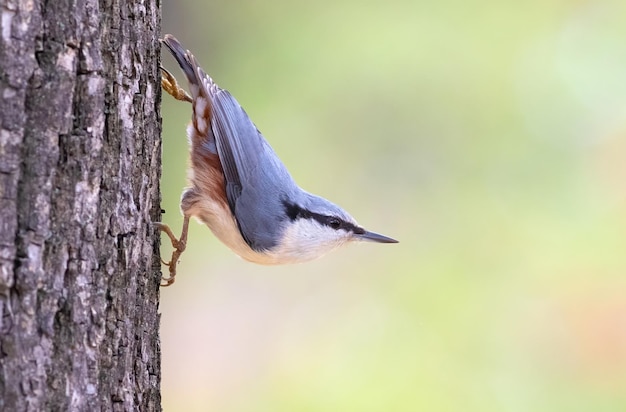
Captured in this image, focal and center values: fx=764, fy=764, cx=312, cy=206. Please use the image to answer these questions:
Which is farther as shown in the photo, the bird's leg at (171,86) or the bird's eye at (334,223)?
the bird's eye at (334,223)

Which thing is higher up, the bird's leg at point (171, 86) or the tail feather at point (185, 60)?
the tail feather at point (185, 60)

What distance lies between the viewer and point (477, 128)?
18.1 ft

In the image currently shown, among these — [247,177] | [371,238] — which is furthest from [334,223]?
[247,177]

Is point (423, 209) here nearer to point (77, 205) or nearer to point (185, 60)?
point (185, 60)

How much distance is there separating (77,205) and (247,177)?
1.33 meters

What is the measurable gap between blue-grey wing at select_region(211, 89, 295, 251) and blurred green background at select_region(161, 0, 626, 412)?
193cm

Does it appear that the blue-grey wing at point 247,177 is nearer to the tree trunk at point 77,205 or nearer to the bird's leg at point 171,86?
the bird's leg at point 171,86

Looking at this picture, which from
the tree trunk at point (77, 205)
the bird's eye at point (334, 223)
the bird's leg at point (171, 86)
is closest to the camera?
the tree trunk at point (77, 205)

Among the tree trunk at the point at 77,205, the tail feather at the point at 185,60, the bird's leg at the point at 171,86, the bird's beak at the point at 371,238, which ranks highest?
the tail feather at the point at 185,60

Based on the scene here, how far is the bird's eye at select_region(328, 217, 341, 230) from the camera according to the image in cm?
307

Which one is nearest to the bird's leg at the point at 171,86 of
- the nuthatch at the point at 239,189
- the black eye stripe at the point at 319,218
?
the nuthatch at the point at 239,189

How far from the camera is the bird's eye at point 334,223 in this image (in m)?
3.07

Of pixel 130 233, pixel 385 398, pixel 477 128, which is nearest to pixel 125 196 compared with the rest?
pixel 130 233

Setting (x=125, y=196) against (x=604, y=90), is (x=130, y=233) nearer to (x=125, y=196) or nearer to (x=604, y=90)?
(x=125, y=196)
